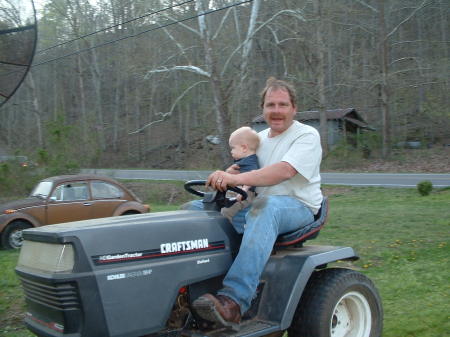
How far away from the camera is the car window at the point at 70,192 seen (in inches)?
476

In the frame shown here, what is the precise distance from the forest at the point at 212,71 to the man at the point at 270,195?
9939 mm

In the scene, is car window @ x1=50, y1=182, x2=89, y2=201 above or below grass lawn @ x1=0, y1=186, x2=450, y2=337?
above

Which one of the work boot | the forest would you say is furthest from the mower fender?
the forest

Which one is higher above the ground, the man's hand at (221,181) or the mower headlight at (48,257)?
the man's hand at (221,181)

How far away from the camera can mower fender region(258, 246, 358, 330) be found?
3637 mm

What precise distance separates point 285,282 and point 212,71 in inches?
672

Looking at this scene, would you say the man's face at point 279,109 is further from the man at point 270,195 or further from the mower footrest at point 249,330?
the mower footrest at point 249,330

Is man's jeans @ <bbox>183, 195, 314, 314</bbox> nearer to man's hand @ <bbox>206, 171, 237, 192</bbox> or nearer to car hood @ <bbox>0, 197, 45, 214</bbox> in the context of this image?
man's hand @ <bbox>206, 171, 237, 192</bbox>

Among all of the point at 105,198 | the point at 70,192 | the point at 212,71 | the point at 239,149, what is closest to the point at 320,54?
the point at 212,71

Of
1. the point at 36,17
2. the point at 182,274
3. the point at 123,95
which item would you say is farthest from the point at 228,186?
the point at 123,95

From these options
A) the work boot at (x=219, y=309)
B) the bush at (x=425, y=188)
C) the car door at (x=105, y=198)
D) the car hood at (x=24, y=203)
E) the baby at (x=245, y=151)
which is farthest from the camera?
the bush at (x=425, y=188)

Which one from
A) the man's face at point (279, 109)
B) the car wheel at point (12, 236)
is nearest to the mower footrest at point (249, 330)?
the man's face at point (279, 109)

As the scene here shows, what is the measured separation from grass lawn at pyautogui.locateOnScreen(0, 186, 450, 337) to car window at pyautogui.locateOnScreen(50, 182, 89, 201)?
6.07 feet

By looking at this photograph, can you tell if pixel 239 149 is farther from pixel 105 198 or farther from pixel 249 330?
pixel 105 198
